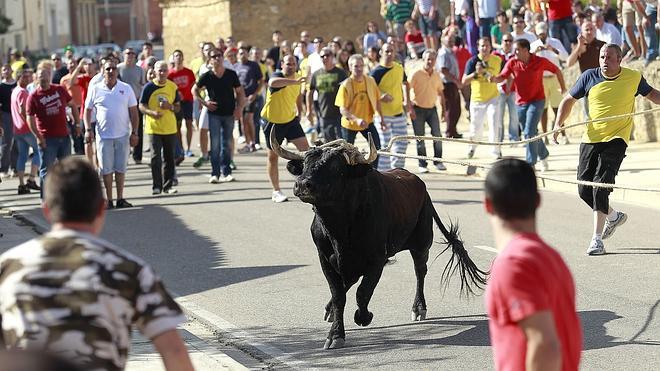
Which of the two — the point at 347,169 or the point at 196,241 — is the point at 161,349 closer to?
the point at 347,169

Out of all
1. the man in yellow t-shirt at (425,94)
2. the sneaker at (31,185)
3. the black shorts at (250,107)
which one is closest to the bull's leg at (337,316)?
the man in yellow t-shirt at (425,94)

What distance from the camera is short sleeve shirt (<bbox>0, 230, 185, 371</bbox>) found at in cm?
405

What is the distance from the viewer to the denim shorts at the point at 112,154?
16562 millimetres

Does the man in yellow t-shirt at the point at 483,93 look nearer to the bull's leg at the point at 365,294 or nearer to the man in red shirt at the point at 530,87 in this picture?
the man in red shirt at the point at 530,87

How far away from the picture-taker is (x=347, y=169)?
9.12 meters

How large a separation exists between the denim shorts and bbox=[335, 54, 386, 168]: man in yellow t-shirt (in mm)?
2810

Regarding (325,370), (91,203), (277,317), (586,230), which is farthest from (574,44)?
(91,203)

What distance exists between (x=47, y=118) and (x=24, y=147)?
7.95 ft

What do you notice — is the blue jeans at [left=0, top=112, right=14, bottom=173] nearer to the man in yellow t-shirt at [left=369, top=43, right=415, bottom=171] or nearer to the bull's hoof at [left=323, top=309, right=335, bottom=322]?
the man in yellow t-shirt at [left=369, top=43, right=415, bottom=171]

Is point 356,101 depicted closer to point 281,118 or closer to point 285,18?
point 281,118

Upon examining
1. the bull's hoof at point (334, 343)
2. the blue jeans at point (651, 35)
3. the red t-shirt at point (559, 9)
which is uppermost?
the red t-shirt at point (559, 9)

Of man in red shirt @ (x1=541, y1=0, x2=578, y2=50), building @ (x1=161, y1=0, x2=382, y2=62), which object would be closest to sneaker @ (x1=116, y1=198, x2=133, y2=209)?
man in red shirt @ (x1=541, y1=0, x2=578, y2=50)

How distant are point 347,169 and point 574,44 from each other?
1437 centimetres

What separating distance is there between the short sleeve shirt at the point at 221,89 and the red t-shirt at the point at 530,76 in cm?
403
